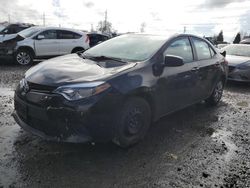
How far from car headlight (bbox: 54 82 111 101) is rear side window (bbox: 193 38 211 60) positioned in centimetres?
277

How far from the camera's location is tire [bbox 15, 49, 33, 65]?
1143cm

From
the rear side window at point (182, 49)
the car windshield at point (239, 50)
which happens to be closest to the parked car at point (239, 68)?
the car windshield at point (239, 50)

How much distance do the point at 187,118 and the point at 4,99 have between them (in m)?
3.85

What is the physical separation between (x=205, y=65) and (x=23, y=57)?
8.13 m

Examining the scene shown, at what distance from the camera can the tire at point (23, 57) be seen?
11429 mm

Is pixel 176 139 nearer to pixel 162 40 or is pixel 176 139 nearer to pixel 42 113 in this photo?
pixel 162 40

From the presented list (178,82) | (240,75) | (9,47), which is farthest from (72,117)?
(9,47)

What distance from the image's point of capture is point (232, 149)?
4371 millimetres

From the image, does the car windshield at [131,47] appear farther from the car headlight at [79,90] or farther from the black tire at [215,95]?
the black tire at [215,95]

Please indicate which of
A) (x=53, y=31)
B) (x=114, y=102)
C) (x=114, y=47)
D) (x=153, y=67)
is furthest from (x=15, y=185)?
(x=53, y=31)

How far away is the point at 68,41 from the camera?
12805mm

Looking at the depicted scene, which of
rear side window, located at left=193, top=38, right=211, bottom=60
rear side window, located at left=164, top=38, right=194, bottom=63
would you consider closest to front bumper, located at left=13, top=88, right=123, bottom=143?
rear side window, located at left=164, top=38, right=194, bottom=63

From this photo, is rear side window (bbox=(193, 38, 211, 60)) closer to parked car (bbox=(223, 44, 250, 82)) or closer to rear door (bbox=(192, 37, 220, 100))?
rear door (bbox=(192, 37, 220, 100))

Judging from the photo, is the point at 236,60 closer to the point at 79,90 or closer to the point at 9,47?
the point at 79,90
